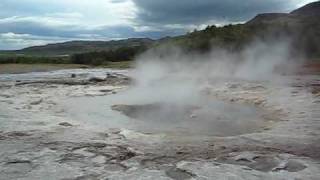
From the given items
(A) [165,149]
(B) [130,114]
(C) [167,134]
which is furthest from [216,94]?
(A) [165,149]

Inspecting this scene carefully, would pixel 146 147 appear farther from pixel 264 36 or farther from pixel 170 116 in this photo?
pixel 264 36

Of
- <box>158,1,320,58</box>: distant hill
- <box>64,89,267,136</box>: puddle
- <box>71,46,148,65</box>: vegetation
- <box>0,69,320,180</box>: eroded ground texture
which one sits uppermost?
<box>158,1,320,58</box>: distant hill

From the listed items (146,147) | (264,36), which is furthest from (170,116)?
(264,36)

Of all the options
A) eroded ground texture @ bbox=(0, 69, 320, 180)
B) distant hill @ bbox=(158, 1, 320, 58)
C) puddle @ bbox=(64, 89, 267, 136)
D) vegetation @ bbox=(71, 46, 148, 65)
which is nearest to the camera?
eroded ground texture @ bbox=(0, 69, 320, 180)

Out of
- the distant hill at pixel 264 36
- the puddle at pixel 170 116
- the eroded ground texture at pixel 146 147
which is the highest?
the distant hill at pixel 264 36

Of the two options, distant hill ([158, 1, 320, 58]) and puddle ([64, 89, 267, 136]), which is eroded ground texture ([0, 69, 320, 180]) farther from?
distant hill ([158, 1, 320, 58])

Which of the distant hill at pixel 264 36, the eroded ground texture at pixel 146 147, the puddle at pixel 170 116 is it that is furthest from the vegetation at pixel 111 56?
the eroded ground texture at pixel 146 147

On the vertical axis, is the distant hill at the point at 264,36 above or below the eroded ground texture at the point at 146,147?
above

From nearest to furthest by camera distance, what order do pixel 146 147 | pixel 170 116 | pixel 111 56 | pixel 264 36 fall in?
pixel 146 147
pixel 170 116
pixel 264 36
pixel 111 56

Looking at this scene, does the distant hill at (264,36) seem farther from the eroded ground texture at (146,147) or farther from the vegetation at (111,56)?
the eroded ground texture at (146,147)

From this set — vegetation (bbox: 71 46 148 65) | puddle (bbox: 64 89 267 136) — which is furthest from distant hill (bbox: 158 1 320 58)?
puddle (bbox: 64 89 267 136)

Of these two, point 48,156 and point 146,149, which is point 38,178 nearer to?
point 48,156

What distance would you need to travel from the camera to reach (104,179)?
20.4 ft

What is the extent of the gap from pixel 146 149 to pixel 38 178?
84.9 inches
